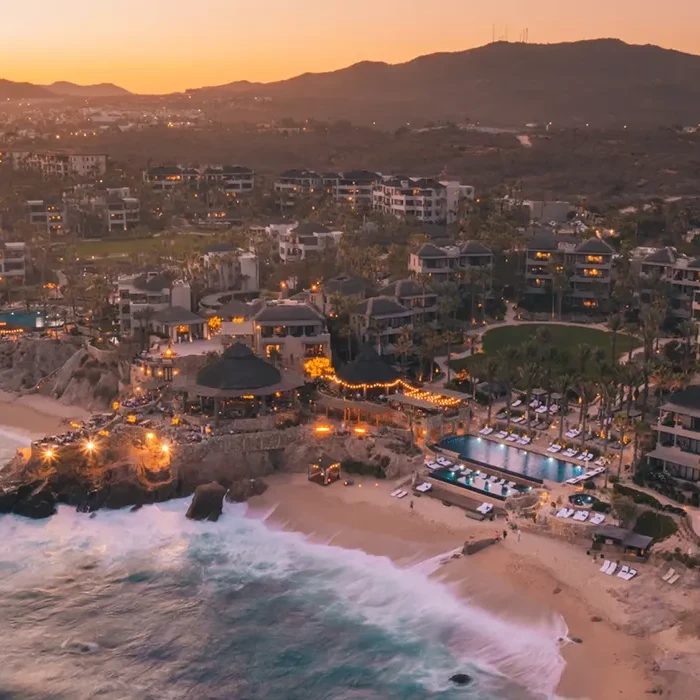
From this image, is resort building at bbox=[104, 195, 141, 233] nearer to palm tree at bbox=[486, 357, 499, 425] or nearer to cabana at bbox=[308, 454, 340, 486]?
palm tree at bbox=[486, 357, 499, 425]

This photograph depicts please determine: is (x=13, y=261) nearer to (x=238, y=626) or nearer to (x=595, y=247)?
(x=595, y=247)

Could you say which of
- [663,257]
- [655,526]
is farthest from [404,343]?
[663,257]

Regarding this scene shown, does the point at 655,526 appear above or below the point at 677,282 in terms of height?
below

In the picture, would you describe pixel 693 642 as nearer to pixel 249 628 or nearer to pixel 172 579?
pixel 249 628

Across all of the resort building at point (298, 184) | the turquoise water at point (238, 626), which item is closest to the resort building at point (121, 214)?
the resort building at point (298, 184)

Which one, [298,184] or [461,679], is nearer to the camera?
[461,679]

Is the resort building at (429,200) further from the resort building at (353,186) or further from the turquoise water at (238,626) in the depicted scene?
the turquoise water at (238,626)

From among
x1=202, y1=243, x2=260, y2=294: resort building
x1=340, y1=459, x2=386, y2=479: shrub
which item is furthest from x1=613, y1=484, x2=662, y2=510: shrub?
x1=202, y1=243, x2=260, y2=294: resort building
